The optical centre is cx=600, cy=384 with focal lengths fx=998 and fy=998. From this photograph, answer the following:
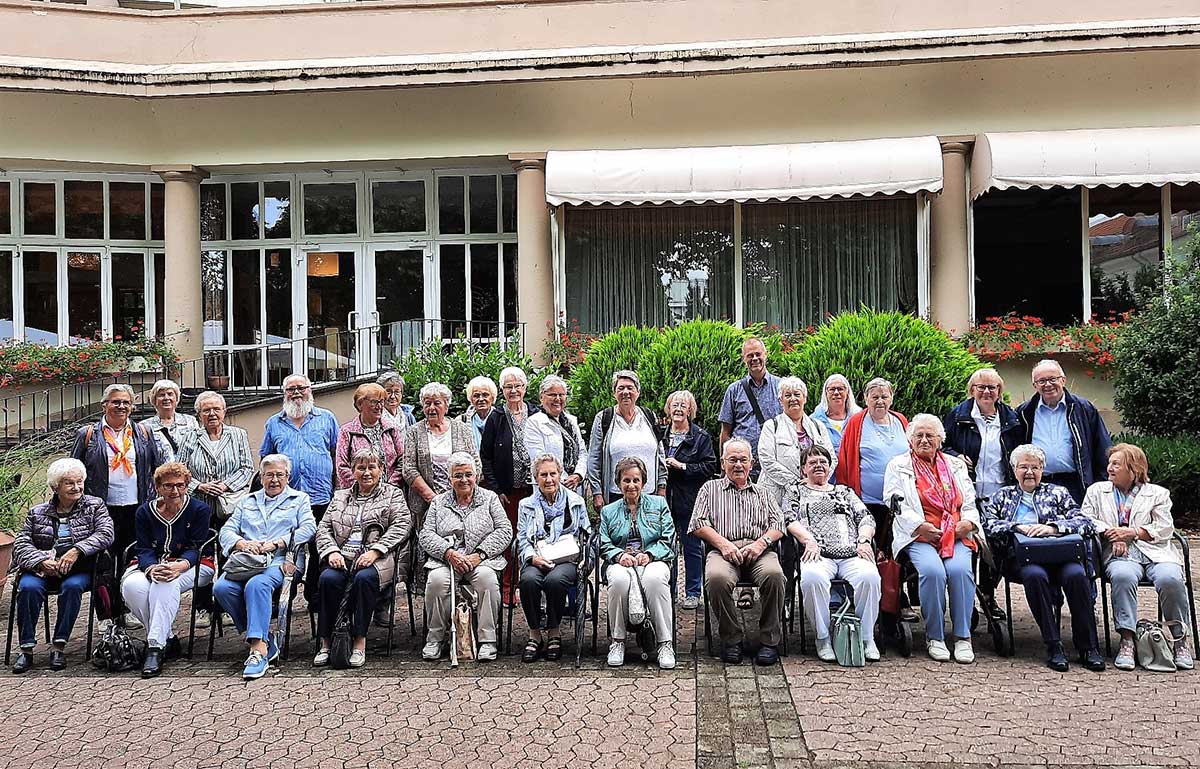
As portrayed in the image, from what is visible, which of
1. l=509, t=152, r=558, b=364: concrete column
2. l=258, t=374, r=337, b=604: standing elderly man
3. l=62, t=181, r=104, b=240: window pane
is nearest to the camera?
l=258, t=374, r=337, b=604: standing elderly man

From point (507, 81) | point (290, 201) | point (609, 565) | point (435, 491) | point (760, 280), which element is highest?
point (507, 81)

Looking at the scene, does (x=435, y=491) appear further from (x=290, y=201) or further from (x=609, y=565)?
(x=290, y=201)

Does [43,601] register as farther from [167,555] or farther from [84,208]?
[84,208]

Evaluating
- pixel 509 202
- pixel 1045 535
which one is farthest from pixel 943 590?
pixel 509 202

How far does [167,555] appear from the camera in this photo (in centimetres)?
611

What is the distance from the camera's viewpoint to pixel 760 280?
1348 centimetres

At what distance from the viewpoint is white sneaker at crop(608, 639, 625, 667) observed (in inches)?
225

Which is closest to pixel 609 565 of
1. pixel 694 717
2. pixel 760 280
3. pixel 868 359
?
pixel 694 717

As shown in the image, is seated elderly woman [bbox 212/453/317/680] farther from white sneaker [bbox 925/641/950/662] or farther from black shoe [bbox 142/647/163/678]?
white sneaker [bbox 925/641/950/662]

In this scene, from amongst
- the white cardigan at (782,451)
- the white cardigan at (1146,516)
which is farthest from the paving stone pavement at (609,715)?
the white cardigan at (782,451)

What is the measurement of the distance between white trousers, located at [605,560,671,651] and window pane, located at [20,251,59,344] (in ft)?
40.6

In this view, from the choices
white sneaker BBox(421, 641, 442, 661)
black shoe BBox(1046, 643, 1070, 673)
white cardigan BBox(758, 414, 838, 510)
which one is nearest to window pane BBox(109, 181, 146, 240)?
white sneaker BBox(421, 641, 442, 661)

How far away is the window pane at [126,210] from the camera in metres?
15.2

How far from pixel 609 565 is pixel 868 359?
4.37 meters
